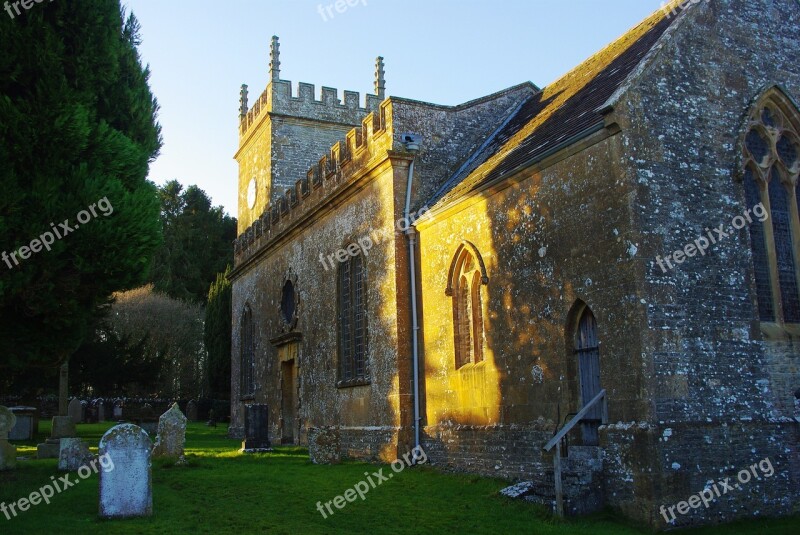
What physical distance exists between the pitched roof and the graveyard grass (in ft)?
18.7

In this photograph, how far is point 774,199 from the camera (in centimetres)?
1257

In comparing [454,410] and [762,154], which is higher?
[762,154]

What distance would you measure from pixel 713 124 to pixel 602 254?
9.72ft

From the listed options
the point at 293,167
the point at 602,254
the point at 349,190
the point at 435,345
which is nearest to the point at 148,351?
the point at 293,167

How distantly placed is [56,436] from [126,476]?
9.85 meters

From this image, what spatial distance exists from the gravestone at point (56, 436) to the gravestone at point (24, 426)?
4272 millimetres

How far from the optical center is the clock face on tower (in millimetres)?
30872

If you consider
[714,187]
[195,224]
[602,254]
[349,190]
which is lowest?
[602,254]

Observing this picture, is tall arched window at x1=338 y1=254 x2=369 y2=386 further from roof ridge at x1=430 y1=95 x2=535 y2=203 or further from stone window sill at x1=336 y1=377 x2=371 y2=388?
roof ridge at x1=430 y1=95 x2=535 y2=203

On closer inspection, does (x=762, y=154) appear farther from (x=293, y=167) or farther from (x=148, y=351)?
(x=148, y=351)

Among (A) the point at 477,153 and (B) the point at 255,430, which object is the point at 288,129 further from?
(B) the point at 255,430

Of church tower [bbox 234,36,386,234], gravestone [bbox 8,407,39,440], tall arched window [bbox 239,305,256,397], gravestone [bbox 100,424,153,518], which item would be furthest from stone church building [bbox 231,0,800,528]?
church tower [bbox 234,36,386,234]

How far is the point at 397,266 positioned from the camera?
640 inches

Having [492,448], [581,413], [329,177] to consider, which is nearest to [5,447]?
[492,448]
